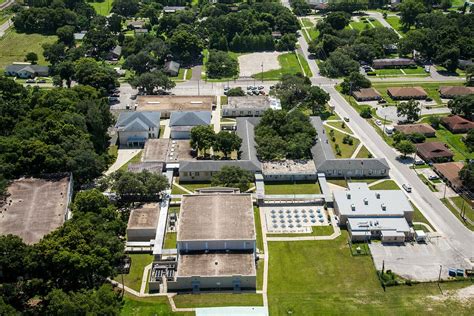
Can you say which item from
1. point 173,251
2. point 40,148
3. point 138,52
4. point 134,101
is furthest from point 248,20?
point 173,251

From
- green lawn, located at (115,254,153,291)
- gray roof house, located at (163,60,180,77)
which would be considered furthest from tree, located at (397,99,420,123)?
green lawn, located at (115,254,153,291)

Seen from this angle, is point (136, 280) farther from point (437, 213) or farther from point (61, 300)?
point (437, 213)

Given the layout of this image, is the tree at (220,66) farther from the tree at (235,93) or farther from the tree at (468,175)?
the tree at (468,175)

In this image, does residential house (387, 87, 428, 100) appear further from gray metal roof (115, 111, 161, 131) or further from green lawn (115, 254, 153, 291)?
green lawn (115, 254, 153, 291)

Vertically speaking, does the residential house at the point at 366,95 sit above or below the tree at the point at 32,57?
above

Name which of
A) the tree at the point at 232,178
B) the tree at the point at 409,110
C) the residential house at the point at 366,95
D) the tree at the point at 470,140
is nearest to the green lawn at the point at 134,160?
the tree at the point at 232,178
